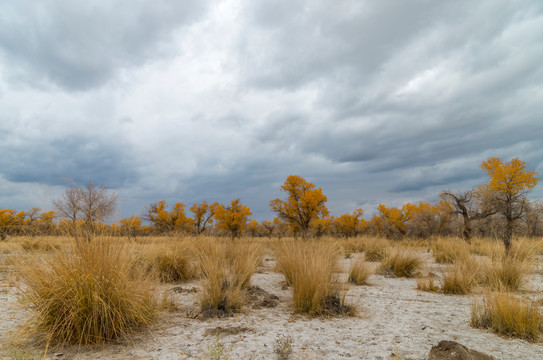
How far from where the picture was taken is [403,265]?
7.94m

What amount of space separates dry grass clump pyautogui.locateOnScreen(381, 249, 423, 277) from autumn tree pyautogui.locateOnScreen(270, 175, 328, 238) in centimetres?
1895

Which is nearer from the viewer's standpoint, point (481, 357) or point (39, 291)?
point (481, 357)

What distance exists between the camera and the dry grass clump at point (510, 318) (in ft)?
10.7

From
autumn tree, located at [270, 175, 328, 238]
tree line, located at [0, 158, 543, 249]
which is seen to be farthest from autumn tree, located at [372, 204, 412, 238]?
autumn tree, located at [270, 175, 328, 238]

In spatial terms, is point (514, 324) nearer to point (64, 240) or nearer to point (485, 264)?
point (485, 264)

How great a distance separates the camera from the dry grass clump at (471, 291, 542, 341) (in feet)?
10.7

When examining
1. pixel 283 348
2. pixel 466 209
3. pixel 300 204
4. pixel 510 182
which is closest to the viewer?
pixel 283 348

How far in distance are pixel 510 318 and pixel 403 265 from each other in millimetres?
4676

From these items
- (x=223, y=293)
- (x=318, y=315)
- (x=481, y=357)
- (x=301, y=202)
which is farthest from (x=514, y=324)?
(x=301, y=202)

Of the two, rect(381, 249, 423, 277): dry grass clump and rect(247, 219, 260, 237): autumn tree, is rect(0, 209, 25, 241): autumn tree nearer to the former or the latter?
rect(381, 249, 423, 277): dry grass clump

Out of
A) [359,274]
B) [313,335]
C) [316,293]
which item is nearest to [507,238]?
[359,274]

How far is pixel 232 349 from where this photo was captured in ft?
9.89

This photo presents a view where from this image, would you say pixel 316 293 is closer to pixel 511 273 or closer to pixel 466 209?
pixel 511 273

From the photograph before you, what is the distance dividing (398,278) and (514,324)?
445 cm
